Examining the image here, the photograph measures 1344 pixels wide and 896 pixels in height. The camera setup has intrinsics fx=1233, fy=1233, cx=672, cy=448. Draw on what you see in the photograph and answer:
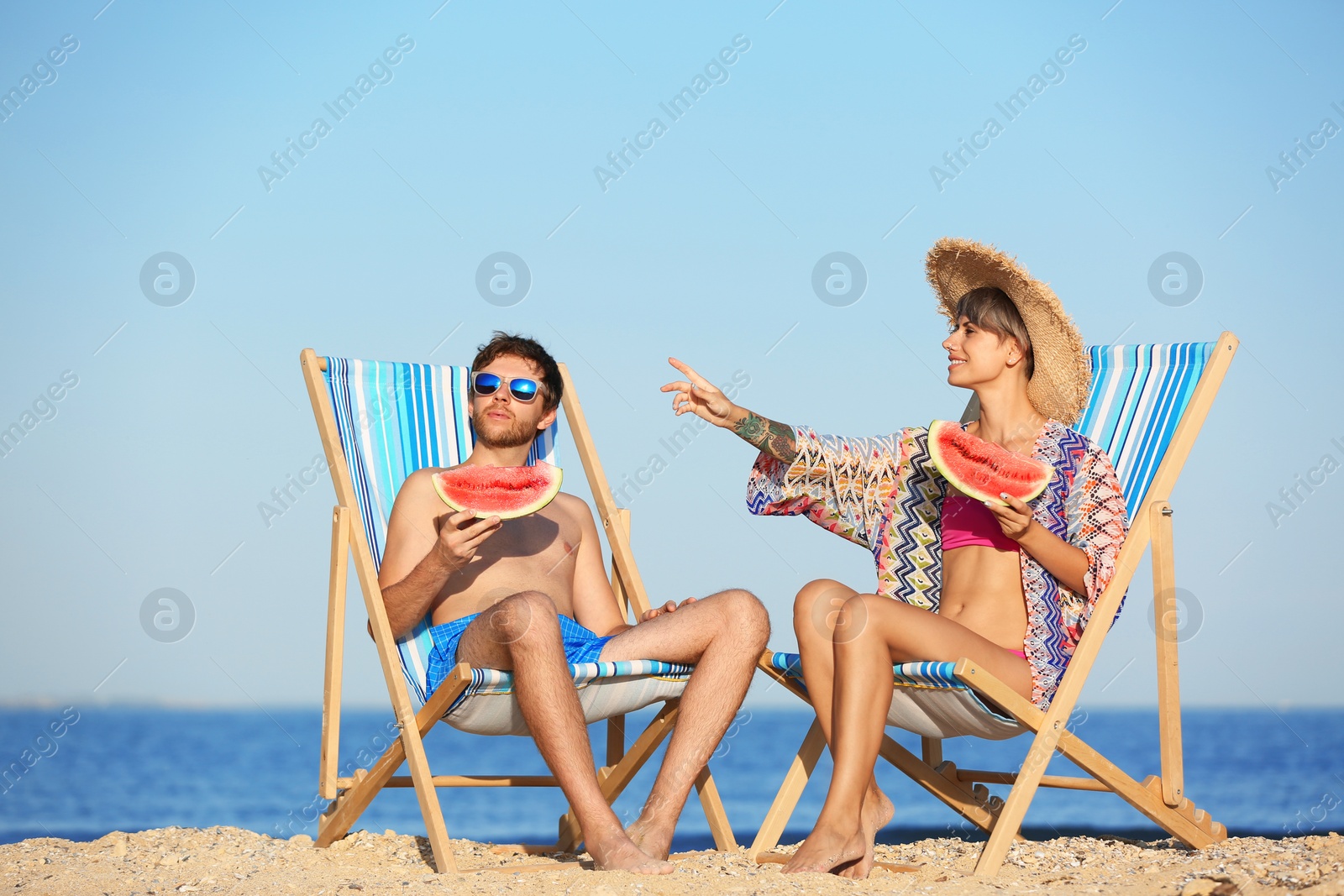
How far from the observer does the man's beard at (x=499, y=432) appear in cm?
484

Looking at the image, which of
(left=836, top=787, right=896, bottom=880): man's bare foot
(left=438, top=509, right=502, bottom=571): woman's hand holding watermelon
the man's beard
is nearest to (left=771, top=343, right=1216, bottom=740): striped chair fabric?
(left=836, top=787, right=896, bottom=880): man's bare foot

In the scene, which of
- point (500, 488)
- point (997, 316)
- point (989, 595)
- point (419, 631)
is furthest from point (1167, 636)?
point (419, 631)

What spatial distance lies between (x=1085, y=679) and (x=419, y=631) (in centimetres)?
226

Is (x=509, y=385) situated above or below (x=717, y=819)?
above

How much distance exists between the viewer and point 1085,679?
3797 millimetres

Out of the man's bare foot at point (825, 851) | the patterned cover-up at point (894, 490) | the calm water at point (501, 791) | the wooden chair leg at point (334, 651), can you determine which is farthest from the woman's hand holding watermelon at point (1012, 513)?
the wooden chair leg at point (334, 651)

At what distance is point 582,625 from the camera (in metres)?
4.60

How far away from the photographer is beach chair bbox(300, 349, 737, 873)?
12.7ft

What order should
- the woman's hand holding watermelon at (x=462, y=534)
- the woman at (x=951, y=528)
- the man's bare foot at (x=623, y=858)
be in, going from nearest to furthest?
the man's bare foot at (x=623, y=858) < the woman at (x=951, y=528) < the woman's hand holding watermelon at (x=462, y=534)

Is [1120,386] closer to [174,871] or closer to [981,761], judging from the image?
[174,871]

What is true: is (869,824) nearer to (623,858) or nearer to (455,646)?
(623,858)

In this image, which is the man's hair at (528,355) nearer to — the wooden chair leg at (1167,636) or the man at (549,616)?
the man at (549,616)

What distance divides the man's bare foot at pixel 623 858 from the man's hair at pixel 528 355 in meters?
2.05

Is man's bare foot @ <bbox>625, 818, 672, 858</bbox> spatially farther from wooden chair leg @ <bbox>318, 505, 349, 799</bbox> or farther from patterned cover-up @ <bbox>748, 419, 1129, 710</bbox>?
patterned cover-up @ <bbox>748, 419, 1129, 710</bbox>
